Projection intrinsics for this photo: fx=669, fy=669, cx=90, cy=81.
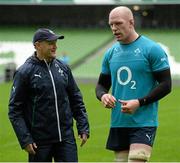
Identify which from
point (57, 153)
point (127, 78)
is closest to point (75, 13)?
point (57, 153)

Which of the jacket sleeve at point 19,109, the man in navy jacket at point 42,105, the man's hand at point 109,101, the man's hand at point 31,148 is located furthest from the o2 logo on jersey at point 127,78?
the man's hand at point 31,148

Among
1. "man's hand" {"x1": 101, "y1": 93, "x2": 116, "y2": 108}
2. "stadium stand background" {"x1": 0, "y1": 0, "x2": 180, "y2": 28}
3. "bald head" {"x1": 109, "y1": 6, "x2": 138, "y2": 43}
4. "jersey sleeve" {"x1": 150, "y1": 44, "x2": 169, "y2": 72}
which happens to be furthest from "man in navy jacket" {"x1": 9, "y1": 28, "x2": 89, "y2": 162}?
"stadium stand background" {"x1": 0, "y1": 0, "x2": 180, "y2": 28}

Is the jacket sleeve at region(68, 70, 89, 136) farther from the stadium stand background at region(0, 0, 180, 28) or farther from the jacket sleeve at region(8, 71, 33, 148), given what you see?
the stadium stand background at region(0, 0, 180, 28)

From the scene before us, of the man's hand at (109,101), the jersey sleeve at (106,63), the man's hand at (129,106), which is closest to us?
the man's hand at (129,106)

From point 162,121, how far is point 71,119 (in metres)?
12.3

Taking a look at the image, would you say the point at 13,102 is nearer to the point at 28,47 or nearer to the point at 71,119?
the point at 71,119

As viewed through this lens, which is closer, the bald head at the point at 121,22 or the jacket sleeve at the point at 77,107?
the bald head at the point at 121,22

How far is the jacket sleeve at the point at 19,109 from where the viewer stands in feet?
23.0

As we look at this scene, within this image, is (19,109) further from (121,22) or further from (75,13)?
(75,13)

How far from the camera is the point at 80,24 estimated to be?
51.8 meters

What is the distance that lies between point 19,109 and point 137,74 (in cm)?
131

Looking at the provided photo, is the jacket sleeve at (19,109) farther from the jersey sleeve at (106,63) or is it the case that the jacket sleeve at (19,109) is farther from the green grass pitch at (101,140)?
the green grass pitch at (101,140)

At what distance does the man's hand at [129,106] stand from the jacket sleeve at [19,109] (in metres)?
1.06

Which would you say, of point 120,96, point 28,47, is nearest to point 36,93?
point 120,96
